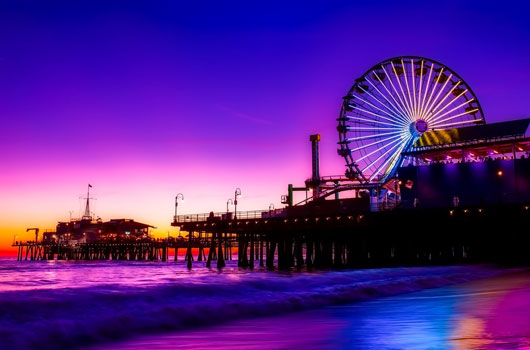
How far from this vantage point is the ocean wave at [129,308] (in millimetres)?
9352

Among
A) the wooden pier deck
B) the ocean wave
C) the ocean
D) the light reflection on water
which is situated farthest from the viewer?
the wooden pier deck

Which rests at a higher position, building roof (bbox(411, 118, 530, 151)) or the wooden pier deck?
building roof (bbox(411, 118, 530, 151))

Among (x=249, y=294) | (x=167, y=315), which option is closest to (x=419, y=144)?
(x=249, y=294)

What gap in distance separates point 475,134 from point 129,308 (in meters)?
45.2

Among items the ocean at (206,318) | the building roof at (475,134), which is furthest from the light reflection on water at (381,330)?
the building roof at (475,134)

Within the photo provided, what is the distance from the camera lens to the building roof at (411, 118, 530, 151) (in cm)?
4719

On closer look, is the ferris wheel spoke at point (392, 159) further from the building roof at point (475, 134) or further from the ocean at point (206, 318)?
the ocean at point (206, 318)

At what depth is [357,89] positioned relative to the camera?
58.9 meters

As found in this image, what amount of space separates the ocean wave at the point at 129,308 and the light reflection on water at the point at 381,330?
1.03 m

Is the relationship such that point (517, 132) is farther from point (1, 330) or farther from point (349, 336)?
point (1, 330)

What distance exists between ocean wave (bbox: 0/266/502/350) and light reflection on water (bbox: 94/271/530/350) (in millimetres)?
1032

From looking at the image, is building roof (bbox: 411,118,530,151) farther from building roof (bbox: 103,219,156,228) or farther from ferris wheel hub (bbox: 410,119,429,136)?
building roof (bbox: 103,219,156,228)

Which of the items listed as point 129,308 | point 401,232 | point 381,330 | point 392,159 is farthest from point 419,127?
point 381,330

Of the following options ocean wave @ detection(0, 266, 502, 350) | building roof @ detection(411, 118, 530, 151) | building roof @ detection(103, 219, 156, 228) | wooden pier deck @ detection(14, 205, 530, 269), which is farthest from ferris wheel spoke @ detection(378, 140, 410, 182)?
building roof @ detection(103, 219, 156, 228)
